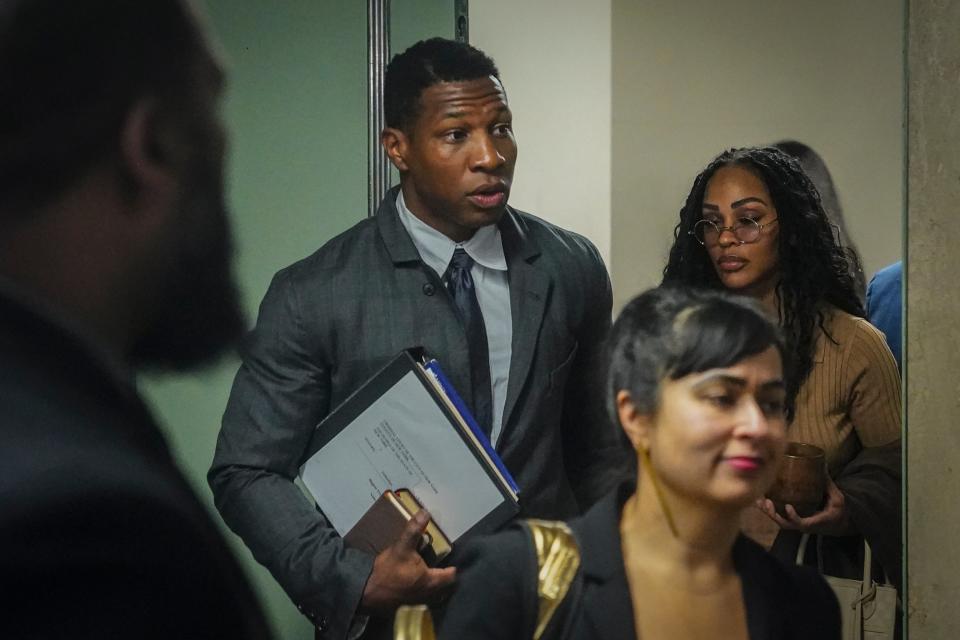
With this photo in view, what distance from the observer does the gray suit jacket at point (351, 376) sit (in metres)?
1.88

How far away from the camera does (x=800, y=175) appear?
1927mm

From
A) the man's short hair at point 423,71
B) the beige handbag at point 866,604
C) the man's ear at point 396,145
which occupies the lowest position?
the beige handbag at point 866,604

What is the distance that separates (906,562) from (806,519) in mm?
273

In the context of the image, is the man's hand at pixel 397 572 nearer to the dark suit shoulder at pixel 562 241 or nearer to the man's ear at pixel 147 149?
the dark suit shoulder at pixel 562 241

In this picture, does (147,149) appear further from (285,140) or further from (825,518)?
Answer: (825,518)

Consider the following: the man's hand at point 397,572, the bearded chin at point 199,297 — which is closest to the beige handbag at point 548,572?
the man's hand at point 397,572

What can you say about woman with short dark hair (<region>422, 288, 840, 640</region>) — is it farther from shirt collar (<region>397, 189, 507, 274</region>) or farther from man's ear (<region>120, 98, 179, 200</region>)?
man's ear (<region>120, 98, 179, 200</region>)

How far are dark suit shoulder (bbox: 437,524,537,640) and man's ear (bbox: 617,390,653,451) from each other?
21 centimetres

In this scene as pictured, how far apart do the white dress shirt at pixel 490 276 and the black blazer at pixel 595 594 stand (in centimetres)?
32

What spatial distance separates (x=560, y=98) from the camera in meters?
1.94

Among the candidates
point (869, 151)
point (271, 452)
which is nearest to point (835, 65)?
point (869, 151)

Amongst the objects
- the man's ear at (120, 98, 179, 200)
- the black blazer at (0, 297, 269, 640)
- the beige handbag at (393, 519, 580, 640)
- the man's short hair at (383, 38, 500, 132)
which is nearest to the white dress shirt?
the man's short hair at (383, 38, 500, 132)

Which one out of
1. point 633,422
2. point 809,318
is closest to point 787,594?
point 633,422

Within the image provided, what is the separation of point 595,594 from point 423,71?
0.87m
